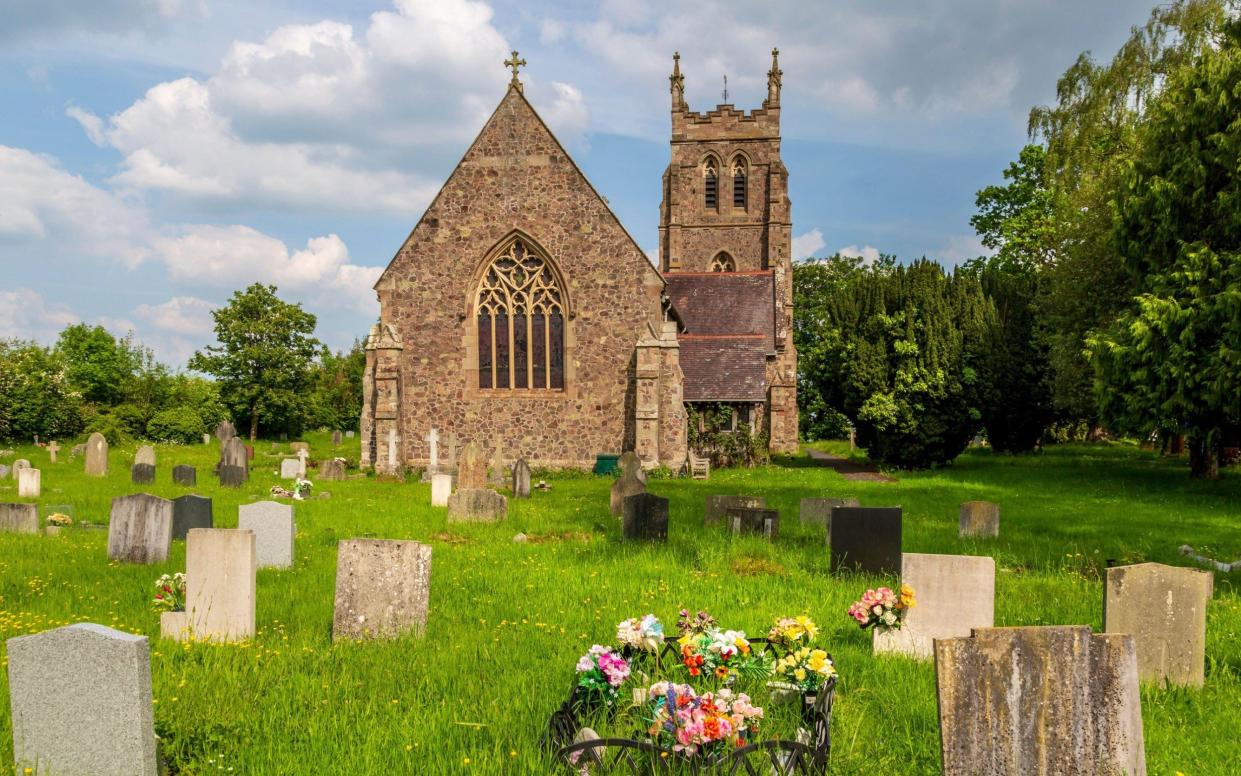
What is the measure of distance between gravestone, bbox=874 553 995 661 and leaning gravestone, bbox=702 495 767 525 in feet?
17.8

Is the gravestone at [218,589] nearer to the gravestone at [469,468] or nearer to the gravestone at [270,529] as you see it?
the gravestone at [270,529]

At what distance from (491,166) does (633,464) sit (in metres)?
11.0

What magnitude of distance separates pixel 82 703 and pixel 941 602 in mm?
5550

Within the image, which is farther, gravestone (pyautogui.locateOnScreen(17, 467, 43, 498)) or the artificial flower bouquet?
gravestone (pyautogui.locateOnScreen(17, 467, 43, 498))

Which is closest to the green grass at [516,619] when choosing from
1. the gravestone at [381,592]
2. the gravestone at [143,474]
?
the gravestone at [381,592]

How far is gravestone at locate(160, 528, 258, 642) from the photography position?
632 cm

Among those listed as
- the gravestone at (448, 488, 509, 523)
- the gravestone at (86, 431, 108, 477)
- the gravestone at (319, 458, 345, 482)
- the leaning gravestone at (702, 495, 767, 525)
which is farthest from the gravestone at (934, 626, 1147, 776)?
the gravestone at (86, 431, 108, 477)

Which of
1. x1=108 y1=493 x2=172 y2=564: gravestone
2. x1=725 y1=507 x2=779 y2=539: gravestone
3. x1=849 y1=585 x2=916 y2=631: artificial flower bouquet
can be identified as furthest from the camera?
x1=725 y1=507 x2=779 y2=539: gravestone

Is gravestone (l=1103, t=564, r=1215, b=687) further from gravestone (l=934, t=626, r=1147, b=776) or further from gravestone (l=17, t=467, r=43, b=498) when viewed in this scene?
gravestone (l=17, t=467, r=43, b=498)

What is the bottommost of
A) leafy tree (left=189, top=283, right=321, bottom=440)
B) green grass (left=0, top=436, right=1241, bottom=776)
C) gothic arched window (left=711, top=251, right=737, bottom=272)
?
green grass (left=0, top=436, right=1241, bottom=776)

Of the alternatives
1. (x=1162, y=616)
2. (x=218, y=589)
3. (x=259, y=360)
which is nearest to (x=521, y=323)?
(x=218, y=589)

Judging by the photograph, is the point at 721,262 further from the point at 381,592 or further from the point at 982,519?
the point at 381,592

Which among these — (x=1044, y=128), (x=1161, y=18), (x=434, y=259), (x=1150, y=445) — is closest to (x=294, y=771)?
(x=434, y=259)

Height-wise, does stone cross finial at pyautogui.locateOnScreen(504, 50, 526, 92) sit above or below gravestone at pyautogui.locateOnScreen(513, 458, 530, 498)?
above
